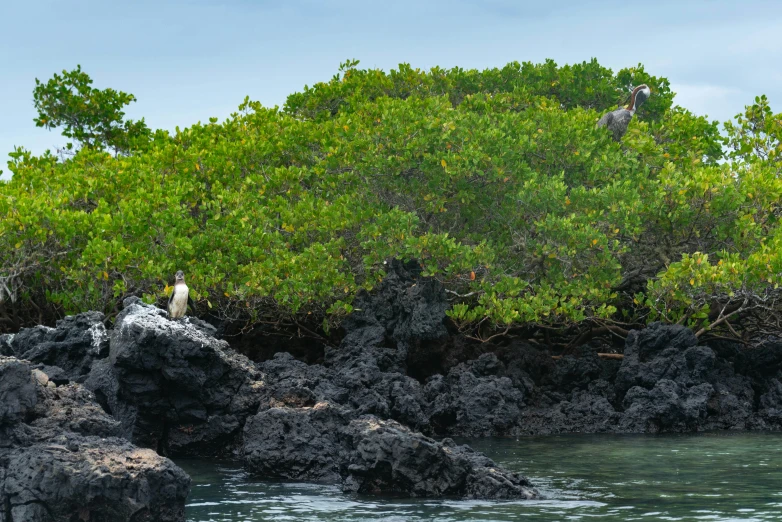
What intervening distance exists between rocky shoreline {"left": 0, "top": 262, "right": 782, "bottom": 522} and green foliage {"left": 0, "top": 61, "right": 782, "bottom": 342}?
3.45ft

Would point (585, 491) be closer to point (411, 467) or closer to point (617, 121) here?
point (411, 467)

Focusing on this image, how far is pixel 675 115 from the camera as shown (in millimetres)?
26688

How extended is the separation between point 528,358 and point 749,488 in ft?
30.4

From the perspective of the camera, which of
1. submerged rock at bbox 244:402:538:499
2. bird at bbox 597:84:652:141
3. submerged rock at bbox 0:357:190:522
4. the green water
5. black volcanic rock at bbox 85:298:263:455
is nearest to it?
submerged rock at bbox 0:357:190:522

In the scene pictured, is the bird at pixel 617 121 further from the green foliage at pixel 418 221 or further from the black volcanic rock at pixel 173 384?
the black volcanic rock at pixel 173 384

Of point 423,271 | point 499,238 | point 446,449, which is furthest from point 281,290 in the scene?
point 446,449

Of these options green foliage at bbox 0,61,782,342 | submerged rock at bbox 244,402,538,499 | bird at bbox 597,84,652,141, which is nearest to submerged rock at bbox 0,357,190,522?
submerged rock at bbox 244,402,538,499

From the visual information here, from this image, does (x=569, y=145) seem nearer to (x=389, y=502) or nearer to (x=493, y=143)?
(x=493, y=143)

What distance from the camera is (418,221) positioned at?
20.3m

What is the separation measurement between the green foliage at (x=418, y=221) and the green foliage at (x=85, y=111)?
7584 millimetres

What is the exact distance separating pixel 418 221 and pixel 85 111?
49.3 ft

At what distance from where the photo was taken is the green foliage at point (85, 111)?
101 feet

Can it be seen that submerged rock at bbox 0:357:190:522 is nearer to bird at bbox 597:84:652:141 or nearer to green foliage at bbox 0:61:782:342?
green foliage at bbox 0:61:782:342

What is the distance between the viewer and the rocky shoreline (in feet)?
31.9
